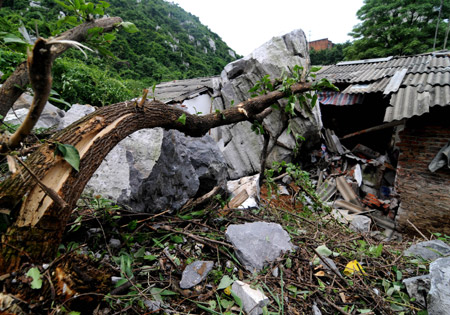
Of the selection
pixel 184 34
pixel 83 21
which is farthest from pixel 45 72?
pixel 184 34

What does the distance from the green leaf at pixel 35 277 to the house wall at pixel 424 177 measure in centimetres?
622

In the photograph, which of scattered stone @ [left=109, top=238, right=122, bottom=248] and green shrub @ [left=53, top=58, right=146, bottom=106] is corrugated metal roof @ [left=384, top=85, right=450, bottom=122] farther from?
green shrub @ [left=53, top=58, right=146, bottom=106]

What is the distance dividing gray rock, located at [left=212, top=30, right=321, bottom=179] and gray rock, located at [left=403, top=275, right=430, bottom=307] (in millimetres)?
4794

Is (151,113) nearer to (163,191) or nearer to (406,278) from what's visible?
(163,191)

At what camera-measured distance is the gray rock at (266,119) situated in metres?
6.34

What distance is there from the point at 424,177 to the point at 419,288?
168 inches

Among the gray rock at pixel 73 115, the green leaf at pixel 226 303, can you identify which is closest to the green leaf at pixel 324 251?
the green leaf at pixel 226 303

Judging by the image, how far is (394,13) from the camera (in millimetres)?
16266

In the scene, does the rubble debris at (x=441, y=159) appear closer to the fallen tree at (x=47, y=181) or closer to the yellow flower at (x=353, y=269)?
the yellow flower at (x=353, y=269)

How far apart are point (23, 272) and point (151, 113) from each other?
3.82 ft

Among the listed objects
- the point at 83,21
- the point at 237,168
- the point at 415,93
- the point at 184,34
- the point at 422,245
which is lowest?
the point at 237,168

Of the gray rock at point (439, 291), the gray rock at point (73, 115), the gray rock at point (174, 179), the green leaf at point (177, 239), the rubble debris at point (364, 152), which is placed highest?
the gray rock at point (73, 115)

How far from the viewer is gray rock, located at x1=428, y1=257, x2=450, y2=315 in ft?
4.21

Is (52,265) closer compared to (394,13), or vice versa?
(52,265)
